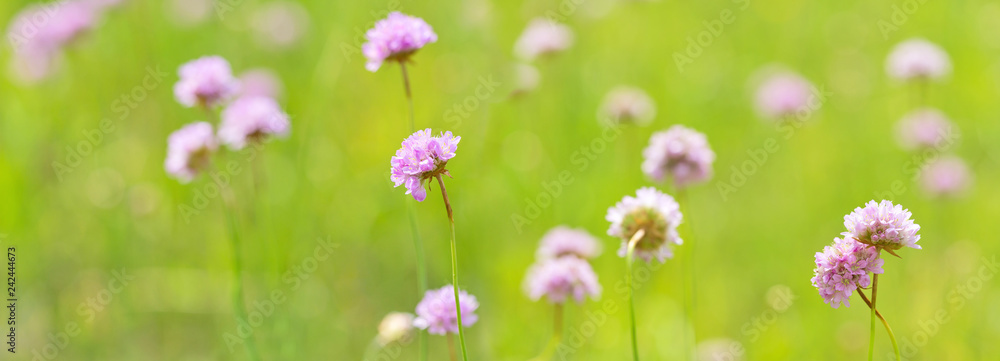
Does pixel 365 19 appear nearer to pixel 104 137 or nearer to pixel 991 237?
pixel 104 137

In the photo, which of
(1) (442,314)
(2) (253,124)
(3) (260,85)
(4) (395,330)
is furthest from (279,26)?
(1) (442,314)

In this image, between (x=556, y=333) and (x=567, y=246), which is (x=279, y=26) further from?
(x=556, y=333)

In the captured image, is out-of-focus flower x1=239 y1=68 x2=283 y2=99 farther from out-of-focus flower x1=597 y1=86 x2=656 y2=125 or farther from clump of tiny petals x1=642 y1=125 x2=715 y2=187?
clump of tiny petals x1=642 y1=125 x2=715 y2=187

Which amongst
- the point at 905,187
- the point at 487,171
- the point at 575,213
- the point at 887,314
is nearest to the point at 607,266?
the point at 575,213

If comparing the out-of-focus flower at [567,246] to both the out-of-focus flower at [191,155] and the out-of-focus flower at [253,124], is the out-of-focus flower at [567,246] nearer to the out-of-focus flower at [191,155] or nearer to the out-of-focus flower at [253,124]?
the out-of-focus flower at [253,124]

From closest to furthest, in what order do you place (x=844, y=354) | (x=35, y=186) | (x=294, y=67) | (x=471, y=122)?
(x=844, y=354), (x=35, y=186), (x=471, y=122), (x=294, y=67)

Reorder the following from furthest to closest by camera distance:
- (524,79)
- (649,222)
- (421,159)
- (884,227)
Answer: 1. (524,79)
2. (649,222)
3. (421,159)
4. (884,227)
